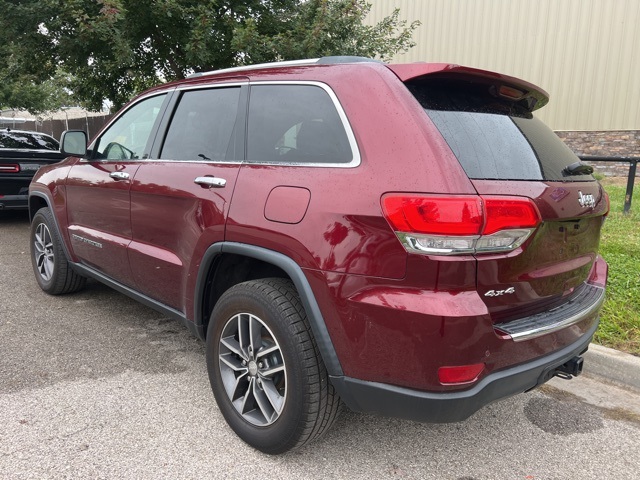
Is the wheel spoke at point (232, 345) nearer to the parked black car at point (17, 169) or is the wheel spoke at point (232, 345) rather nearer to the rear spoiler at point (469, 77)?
the rear spoiler at point (469, 77)

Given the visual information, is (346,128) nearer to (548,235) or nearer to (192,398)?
(548,235)

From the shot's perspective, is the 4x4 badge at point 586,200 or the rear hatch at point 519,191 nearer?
the rear hatch at point 519,191

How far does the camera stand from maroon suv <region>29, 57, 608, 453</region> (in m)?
1.86

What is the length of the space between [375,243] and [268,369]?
2.83ft

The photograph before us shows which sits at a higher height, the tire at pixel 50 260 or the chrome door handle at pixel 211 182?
the chrome door handle at pixel 211 182

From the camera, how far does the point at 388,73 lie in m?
2.16

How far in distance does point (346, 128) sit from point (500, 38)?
44.7 ft

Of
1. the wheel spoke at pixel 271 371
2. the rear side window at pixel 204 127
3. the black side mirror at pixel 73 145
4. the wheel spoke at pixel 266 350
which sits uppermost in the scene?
the rear side window at pixel 204 127

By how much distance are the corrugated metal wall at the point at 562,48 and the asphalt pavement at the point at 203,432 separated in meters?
12.3

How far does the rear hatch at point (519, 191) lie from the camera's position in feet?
6.28

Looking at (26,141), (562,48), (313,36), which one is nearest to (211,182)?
(313,36)

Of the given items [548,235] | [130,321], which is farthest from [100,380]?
[548,235]

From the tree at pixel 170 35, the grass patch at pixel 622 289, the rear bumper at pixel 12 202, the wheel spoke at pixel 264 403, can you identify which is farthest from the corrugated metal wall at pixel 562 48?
the wheel spoke at pixel 264 403

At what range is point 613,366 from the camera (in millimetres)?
3234
